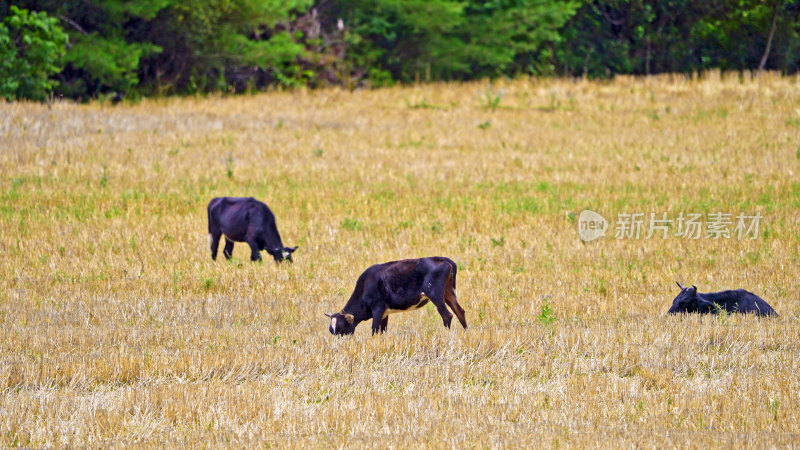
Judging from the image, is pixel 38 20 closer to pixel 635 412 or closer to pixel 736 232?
pixel 736 232

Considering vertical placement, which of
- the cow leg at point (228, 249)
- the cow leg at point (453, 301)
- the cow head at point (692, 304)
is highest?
the cow leg at point (453, 301)

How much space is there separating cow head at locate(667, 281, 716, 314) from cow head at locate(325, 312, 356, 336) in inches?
140

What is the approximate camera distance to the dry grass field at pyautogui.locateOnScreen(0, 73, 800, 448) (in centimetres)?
720

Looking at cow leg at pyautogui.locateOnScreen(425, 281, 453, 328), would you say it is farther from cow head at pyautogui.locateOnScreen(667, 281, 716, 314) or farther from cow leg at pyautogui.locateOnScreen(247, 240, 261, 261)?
cow leg at pyautogui.locateOnScreen(247, 240, 261, 261)

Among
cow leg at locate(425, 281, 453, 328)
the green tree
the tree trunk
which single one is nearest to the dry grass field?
cow leg at locate(425, 281, 453, 328)

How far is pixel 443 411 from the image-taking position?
7324mm

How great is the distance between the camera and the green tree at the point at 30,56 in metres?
30.4

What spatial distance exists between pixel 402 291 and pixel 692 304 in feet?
10.9

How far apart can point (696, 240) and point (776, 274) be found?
266 cm

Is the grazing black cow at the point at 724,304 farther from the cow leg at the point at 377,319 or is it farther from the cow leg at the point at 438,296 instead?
the cow leg at the point at 377,319

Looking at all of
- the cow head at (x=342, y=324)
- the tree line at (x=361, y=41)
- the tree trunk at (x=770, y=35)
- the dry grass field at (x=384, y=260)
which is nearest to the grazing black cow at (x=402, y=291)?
the cow head at (x=342, y=324)

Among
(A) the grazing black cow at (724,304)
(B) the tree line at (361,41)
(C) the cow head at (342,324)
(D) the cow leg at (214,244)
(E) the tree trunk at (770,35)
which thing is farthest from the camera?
(E) the tree trunk at (770,35)

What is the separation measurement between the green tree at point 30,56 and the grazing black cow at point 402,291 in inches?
927

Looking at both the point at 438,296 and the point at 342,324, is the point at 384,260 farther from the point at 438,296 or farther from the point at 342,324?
the point at 438,296
